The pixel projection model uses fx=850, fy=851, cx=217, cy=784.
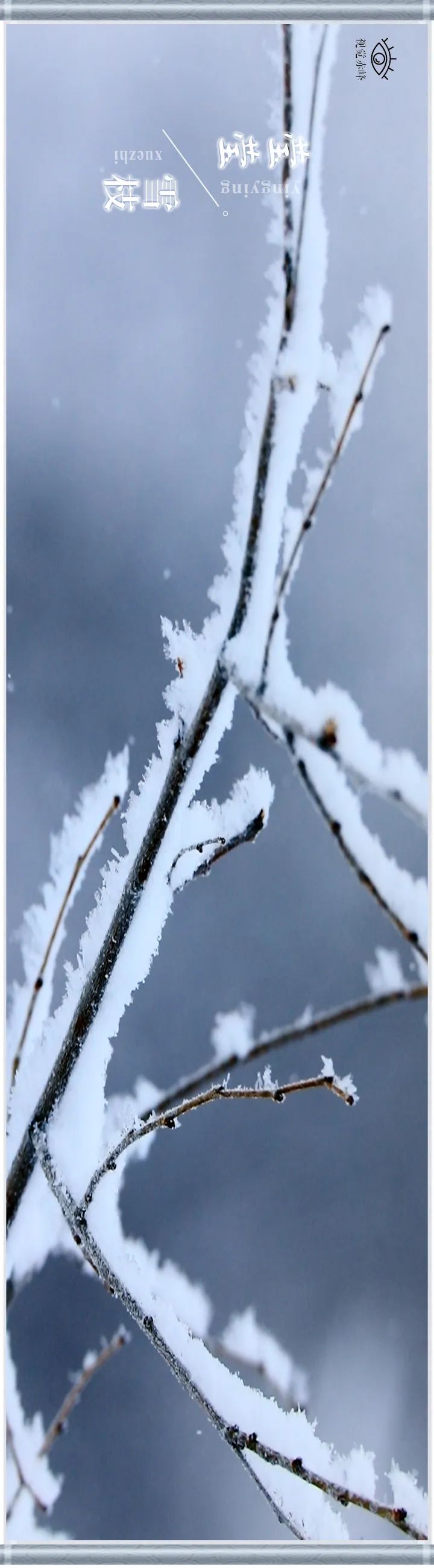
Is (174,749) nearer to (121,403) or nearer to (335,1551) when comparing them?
(121,403)

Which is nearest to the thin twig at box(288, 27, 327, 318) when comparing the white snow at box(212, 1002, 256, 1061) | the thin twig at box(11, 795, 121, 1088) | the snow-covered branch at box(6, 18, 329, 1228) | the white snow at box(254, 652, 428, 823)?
the snow-covered branch at box(6, 18, 329, 1228)

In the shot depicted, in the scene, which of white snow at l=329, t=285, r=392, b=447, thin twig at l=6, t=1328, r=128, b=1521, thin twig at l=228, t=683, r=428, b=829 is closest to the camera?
thin twig at l=228, t=683, r=428, b=829

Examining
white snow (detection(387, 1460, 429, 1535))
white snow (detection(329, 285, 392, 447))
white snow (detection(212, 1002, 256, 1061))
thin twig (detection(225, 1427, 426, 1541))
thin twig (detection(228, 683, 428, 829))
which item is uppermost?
white snow (detection(329, 285, 392, 447))

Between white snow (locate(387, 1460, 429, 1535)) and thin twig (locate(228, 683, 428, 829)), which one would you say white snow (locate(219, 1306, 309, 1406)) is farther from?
thin twig (locate(228, 683, 428, 829))

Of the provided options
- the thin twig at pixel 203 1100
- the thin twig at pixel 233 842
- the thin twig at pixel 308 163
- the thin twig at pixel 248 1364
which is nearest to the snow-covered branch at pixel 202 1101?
the thin twig at pixel 203 1100

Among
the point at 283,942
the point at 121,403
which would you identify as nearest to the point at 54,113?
the point at 121,403

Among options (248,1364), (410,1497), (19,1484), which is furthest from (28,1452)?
(410,1497)
